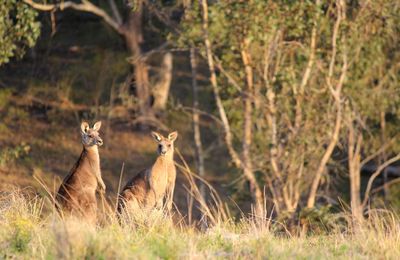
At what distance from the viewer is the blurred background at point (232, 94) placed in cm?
1792

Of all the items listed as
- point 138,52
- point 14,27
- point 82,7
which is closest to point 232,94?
point 82,7

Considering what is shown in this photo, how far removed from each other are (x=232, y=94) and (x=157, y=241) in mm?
11919

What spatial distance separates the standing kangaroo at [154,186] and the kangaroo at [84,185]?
450 mm

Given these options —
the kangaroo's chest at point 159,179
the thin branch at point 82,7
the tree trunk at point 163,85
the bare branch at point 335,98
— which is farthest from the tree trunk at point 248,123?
the tree trunk at point 163,85

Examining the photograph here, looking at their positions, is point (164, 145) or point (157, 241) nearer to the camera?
point (157, 241)

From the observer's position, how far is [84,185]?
10.8 m

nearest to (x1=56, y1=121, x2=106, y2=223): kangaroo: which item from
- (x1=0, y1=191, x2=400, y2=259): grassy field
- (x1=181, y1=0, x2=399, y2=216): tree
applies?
(x1=0, y1=191, x2=400, y2=259): grassy field

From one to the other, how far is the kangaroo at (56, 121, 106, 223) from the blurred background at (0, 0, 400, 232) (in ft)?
8.12

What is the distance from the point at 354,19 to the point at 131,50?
7422 millimetres

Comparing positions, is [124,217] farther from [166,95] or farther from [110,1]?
[166,95]

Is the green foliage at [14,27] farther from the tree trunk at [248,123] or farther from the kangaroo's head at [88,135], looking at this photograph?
the kangaroo's head at [88,135]

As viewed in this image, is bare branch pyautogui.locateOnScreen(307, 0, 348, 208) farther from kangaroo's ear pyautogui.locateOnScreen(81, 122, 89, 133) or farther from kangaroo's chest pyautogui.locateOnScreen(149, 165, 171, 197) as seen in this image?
kangaroo's ear pyautogui.locateOnScreen(81, 122, 89, 133)

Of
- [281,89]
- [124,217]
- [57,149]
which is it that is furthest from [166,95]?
[124,217]

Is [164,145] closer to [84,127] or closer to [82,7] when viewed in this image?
[84,127]
